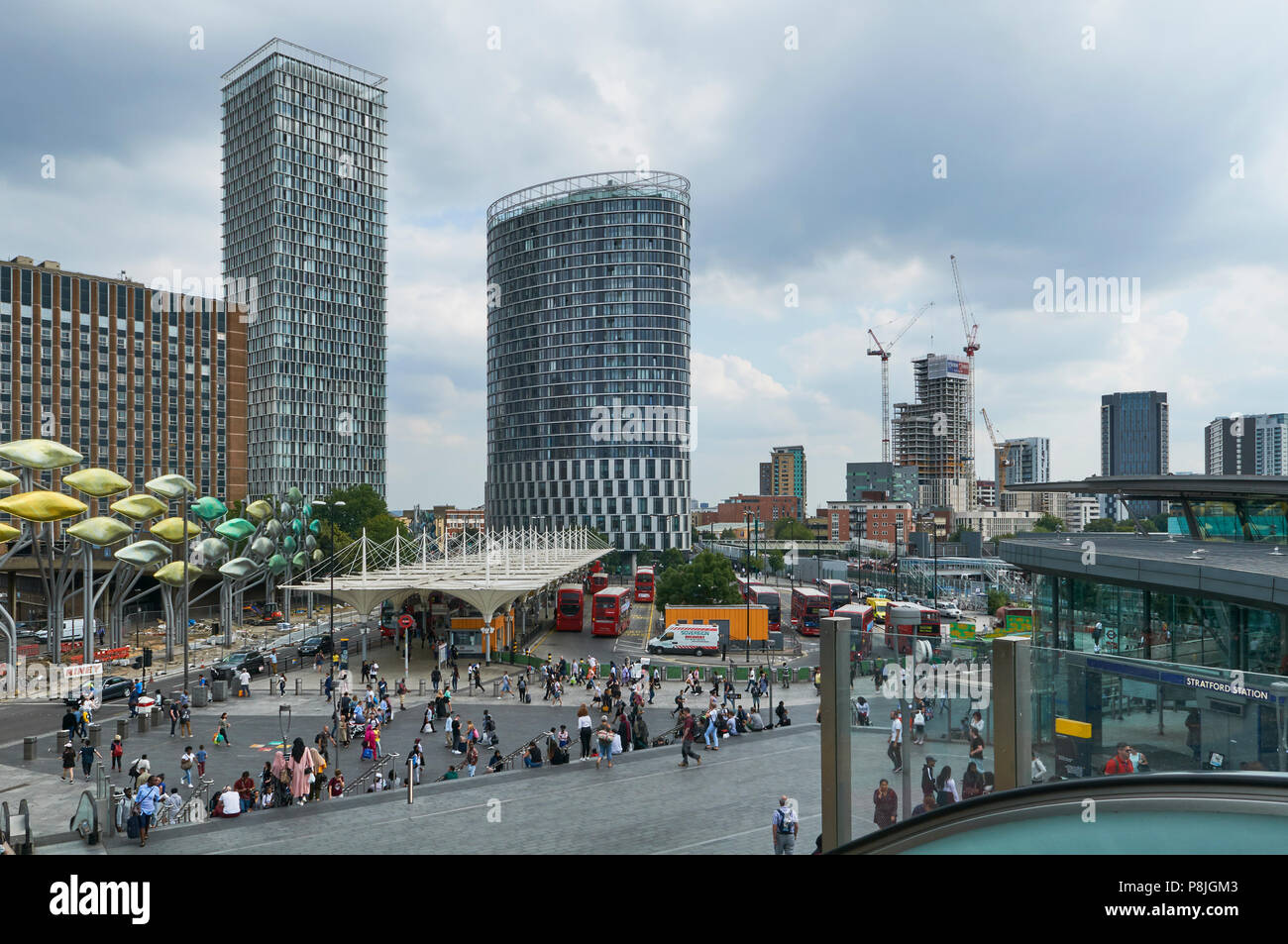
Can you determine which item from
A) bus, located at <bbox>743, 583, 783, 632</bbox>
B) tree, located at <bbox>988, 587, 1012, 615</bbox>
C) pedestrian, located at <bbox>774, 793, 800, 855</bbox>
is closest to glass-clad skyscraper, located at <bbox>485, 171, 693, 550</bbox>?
tree, located at <bbox>988, 587, 1012, 615</bbox>

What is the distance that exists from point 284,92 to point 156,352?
4026 centimetres

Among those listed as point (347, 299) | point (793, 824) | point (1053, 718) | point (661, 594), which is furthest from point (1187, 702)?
point (347, 299)

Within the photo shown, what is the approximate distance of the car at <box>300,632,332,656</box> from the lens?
43156 mm

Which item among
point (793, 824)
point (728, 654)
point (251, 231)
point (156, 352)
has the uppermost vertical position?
point (251, 231)

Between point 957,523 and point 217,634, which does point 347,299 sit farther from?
point 957,523

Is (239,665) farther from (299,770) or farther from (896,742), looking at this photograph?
(896,742)

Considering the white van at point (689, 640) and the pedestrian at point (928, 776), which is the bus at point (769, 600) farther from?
the pedestrian at point (928, 776)

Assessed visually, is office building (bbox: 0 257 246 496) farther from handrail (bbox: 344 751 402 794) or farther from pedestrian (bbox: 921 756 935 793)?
pedestrian (bbox: 921 756 935 793)

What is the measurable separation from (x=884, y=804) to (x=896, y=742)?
30.0 inches

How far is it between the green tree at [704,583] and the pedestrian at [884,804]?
43.2 metres

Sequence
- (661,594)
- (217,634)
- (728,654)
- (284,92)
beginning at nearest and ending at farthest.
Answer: (728,654) → (217,634) → (661,594) → (284,92)

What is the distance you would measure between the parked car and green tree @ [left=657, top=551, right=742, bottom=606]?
2122 centimetres

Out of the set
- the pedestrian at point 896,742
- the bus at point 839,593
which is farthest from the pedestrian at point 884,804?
the bus at point 839,593

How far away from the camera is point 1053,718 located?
772 cm
